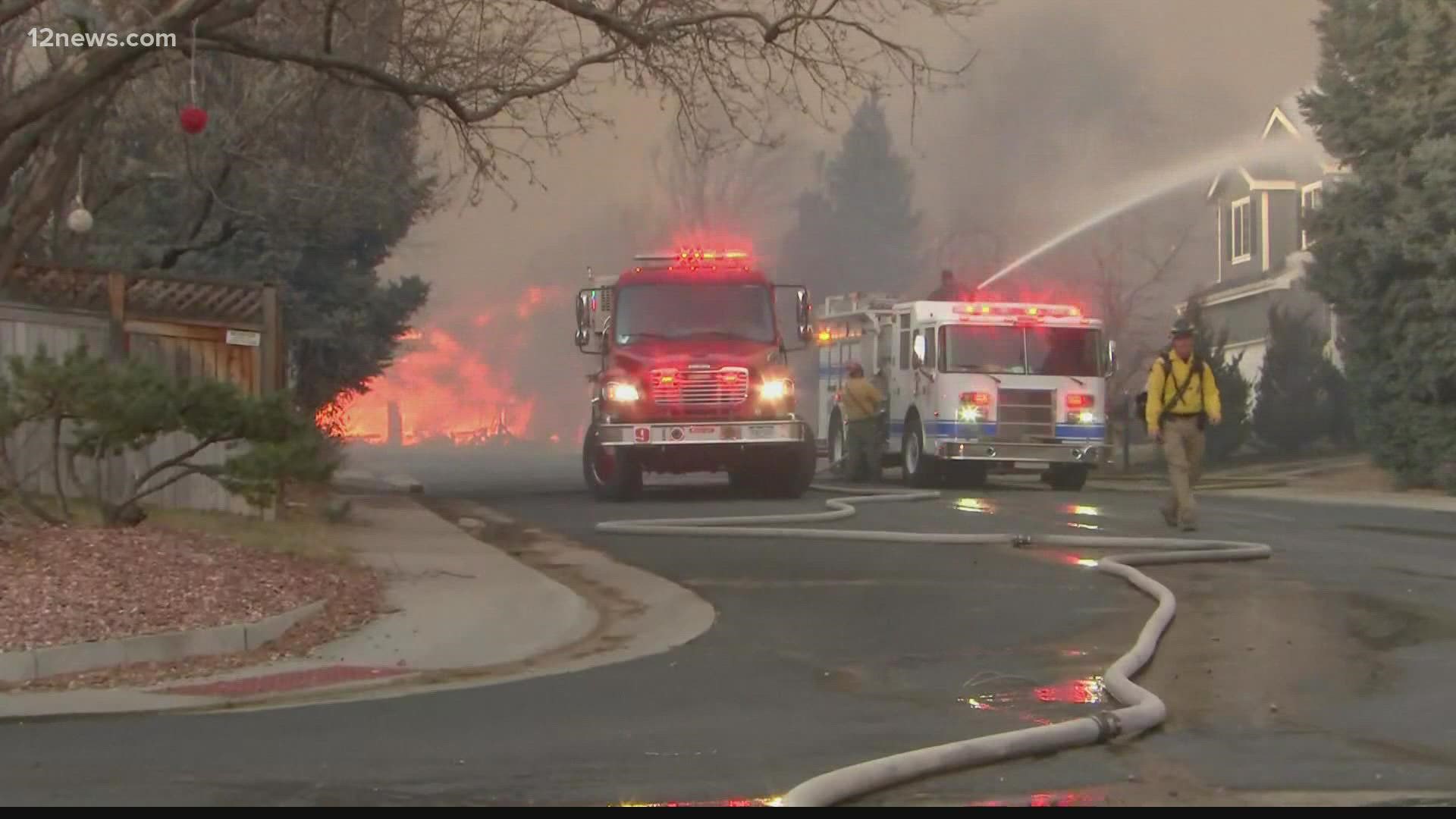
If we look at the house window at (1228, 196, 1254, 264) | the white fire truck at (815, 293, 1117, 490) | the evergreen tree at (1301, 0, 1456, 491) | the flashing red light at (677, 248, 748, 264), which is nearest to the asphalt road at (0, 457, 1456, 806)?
the flashing red light at (677, 248, 748, 264)

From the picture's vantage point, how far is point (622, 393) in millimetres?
19703

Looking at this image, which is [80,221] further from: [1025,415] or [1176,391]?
[1025,415]

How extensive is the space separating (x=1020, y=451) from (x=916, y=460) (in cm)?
166

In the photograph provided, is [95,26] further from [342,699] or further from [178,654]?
[342,699]

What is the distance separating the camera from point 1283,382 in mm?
32688

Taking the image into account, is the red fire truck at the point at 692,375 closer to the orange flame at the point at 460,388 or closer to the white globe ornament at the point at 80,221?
the white globe ornament at the point at 80,221

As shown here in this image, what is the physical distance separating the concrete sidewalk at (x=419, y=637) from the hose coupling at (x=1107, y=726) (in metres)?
3.60

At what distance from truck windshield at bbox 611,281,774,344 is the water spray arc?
18825 mm

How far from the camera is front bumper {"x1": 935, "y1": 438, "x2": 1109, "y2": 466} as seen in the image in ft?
74.9

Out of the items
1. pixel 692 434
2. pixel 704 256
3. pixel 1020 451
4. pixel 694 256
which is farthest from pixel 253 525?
pixel 1020 451

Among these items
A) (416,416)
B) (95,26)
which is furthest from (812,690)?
(416,416)

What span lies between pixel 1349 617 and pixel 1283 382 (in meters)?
23.7
